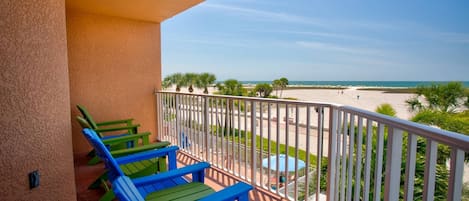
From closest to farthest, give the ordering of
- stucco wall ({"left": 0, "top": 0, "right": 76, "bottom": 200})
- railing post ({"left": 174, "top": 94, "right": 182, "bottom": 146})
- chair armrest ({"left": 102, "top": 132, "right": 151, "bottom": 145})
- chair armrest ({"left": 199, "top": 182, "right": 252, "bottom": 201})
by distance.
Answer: chair armrest ({"left": 199, "top": 182, "right": 252, "bottom": 201})
stucco wall ({"left": 0, "top": 0, "right": 76, "bottom": 200})
chair armrest ({"left": 102, "top": 132, "right": 151, "bottom": 145})
railing post ({"left": 174, "top": 94, "right": 182, "bottom": 146})

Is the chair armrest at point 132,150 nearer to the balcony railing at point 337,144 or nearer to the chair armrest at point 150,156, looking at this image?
the chair armrest at point 150,156

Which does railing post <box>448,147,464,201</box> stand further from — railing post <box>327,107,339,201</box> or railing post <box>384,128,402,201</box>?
railing post <box>327,107,339,201</box>

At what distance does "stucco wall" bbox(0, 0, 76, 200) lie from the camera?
1.48 metres

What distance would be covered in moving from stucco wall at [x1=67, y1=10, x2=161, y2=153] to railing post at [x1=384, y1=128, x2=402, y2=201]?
425 centimetres

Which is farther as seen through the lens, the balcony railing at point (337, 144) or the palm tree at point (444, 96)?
the palm tree at point (444, 96)

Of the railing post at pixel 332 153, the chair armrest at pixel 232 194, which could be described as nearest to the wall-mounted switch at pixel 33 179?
the chair armrest at pixel 232 194

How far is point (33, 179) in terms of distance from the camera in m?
1.67

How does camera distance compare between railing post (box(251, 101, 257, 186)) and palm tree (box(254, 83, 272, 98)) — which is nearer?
railing post (box(251, 101, 257, 186))

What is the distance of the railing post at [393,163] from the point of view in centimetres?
111

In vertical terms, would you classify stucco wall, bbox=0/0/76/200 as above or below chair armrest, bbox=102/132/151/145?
above

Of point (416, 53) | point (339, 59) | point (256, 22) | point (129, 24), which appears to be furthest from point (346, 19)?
point (129, 24)

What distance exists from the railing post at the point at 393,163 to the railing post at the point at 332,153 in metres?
0.61

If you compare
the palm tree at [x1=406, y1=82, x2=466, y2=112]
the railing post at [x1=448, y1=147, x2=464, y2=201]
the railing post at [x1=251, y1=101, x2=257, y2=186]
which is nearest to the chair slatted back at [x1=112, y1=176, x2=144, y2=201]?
the railing post at [x1=448, y1=147, x2=464, y2=201]

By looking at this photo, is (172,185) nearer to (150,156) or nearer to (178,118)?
(150,156)
